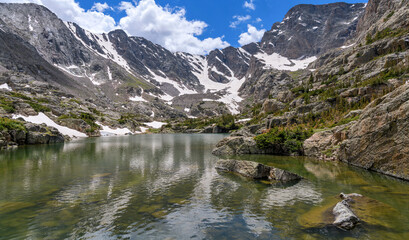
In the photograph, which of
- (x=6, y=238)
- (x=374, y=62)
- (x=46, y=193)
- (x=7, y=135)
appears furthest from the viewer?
(x=374, y=62)

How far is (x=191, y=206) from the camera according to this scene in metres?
15.9

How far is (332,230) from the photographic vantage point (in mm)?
11297

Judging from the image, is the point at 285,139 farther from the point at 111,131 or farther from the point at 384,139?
the point at 111,131

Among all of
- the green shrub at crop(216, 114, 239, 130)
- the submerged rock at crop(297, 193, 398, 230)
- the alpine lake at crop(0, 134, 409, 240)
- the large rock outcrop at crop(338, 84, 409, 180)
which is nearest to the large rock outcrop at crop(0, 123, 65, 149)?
the alpine lake at crop(0, 134, 409, 240)

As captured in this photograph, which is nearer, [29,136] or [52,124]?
[29,136]

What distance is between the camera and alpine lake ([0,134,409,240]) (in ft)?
38.4

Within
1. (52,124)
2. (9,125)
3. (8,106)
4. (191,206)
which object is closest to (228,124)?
(52,124)

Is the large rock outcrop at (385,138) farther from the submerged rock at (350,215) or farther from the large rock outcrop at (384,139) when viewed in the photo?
the submerged rock at (350,215)

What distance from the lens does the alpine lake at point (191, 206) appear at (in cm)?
1170

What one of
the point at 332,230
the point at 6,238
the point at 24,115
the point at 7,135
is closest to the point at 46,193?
the point at 6,238

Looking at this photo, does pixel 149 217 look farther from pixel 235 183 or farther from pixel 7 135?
pixel 7 135

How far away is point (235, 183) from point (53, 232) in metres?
15.7

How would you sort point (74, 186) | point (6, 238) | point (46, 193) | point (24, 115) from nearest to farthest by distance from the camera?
point (6, 238)
point (46, 193)
point (74, 186)
point (24, 115)

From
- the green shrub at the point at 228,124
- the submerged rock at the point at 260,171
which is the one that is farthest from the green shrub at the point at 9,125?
the green shrub at the point at 228,124
